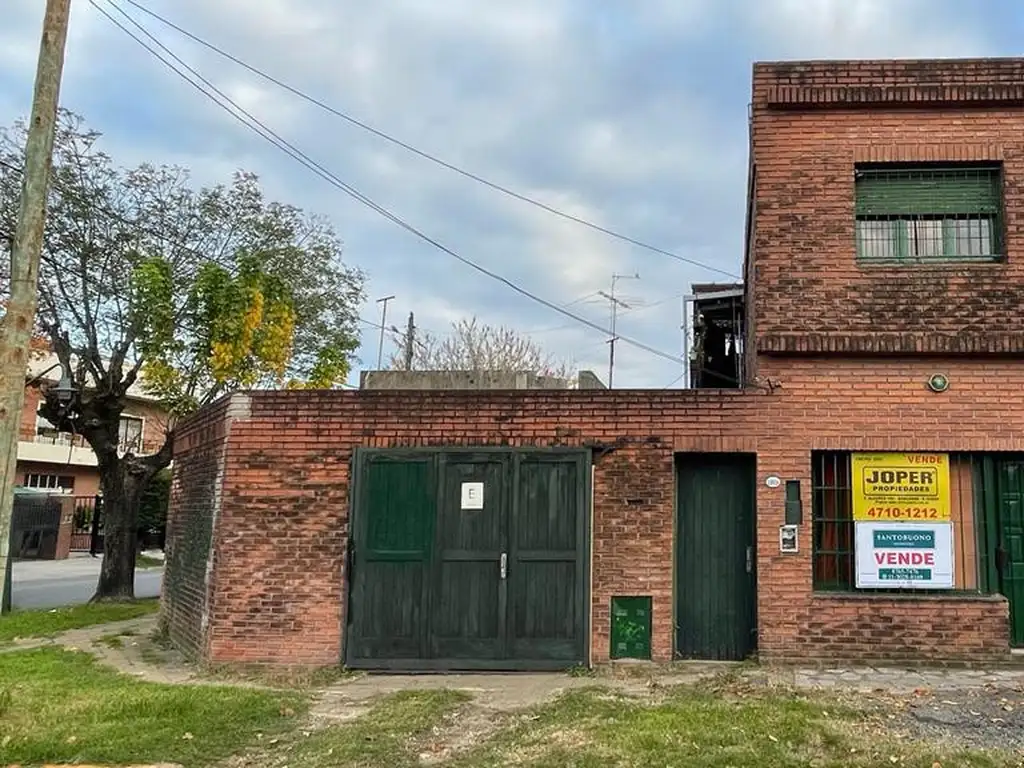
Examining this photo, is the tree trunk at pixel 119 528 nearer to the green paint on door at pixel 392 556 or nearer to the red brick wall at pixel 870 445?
the green paint on door at pixel 392 556

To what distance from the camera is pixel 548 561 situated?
364 inches

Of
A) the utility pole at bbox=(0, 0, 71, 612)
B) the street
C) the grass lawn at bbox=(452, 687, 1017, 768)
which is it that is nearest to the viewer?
the grass lawn at bbox=(452, 687, 1017, 768)

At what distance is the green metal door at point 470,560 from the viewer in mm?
9188

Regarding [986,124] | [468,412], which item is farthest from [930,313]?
[468,412]

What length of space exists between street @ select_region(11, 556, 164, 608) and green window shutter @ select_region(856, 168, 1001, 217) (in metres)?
16.1

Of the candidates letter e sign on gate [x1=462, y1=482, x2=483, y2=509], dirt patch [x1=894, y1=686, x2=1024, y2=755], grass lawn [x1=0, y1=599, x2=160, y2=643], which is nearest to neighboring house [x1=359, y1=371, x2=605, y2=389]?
letter e sign on gate [x1=462, y1=482, x2=483, y2=509]

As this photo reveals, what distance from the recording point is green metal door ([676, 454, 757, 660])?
9.27 m

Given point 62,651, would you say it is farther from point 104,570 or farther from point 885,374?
point 885,374

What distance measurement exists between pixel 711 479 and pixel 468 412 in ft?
8.67

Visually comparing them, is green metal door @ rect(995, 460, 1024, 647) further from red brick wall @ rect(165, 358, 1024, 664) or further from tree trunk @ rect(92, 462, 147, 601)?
tree trunk @ rect(92, 462, 147, 601)

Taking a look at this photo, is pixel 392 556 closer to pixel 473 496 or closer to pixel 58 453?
pixel 473 496

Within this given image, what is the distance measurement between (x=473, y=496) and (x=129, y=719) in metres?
Result: 3.75

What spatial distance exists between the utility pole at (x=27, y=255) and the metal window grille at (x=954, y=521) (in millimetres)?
7248

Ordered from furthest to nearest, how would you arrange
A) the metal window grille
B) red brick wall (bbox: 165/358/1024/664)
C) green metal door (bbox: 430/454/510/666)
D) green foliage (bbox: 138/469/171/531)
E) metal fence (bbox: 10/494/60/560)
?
green foliage (bbox: 138/469/171/531) < metal fence (bbox: 10/494/60/560) < green metal door (bbox: 430/454/510/666) < the metal window grille < red brick wall (bbox: 165/358/1024/664)
